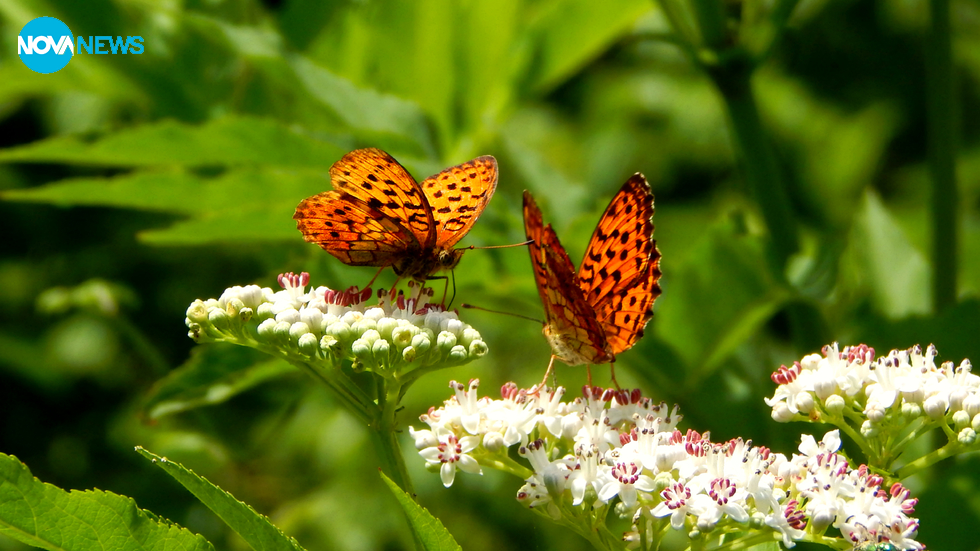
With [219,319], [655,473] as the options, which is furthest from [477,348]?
[219,319]

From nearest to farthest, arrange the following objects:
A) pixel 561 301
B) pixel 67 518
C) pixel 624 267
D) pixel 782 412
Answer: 1. pixel 67 518
2. pixel 782 412
3. pixel 561 301
4. pixel 624 267

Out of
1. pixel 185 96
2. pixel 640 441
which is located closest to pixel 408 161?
pixel 185 96

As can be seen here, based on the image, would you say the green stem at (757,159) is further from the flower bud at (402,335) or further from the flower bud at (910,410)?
the flower bud at (402,335)

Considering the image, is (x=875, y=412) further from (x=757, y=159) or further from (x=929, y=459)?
(x=757, y=159)

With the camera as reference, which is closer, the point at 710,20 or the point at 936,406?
the point at 936,406

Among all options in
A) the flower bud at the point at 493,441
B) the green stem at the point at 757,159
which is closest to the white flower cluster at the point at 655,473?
the flower bud at the point at 493,441

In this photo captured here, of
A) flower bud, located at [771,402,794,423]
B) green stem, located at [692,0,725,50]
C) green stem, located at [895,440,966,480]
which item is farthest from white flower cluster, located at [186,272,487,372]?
green stem, located at [692,0,725,50]

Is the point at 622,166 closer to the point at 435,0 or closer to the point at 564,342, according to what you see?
the point at 435,0
